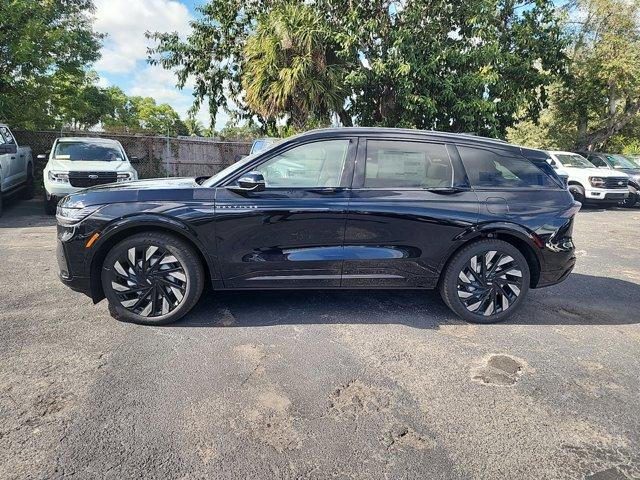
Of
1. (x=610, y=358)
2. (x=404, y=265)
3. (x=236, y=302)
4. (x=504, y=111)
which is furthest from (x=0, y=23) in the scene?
(x=610, y=358)

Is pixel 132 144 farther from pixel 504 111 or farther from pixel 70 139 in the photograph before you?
pixel 504 111

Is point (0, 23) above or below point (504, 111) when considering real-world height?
above

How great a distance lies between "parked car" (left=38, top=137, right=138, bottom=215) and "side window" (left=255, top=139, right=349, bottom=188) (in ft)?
21.3

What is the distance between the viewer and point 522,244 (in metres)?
4.03

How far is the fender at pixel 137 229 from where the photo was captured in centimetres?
353

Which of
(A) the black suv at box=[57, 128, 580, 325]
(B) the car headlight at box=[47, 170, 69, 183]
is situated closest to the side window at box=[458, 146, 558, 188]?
(A) the black suv at box=[57, 128, 580, 325]

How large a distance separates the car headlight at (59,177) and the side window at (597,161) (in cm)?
1594

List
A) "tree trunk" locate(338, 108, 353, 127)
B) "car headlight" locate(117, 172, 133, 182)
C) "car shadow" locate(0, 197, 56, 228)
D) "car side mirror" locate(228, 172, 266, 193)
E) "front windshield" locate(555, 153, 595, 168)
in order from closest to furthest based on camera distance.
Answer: "car side mirror" locate(228, 172, 266, 193) < "car shadow" locate(0, 197, 56, 228) < "car headlight" locate(117, 172, 133, 182) < "tree trunk" locate(338, 108, 353, 127) < "front windshield" locate(555, 153, 595, 168)

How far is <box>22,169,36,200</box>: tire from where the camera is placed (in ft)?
35.8

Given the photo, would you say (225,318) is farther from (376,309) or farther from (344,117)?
(344,117)

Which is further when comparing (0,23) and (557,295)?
(0,23)

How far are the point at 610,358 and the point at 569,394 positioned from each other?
0.82m

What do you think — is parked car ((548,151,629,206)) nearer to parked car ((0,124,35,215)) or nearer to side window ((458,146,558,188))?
side window ((458,146,558,188))

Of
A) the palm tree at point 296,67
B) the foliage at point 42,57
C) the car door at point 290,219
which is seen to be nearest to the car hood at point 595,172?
the palm tree at point 296,67
